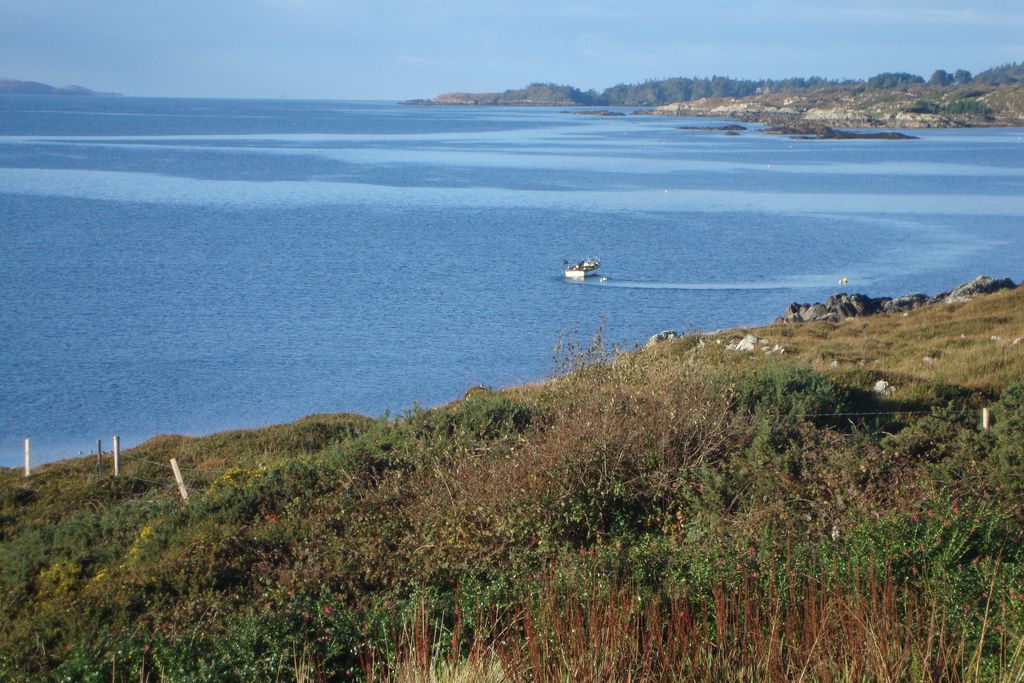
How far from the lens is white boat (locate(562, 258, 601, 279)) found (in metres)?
45.0

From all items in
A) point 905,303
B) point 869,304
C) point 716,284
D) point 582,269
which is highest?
point 905,303

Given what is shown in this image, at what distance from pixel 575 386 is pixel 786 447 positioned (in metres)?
2.92

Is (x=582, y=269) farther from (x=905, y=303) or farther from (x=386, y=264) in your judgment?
(x=905, y=303)

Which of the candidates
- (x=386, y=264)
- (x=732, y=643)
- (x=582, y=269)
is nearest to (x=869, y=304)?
(x=582, y=269)

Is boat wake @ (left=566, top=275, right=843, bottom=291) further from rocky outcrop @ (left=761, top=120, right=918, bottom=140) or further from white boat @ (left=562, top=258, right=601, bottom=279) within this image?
rocky outcrop @ (left=761, top=120, right=918, bottom=140)

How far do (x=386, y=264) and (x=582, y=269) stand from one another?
10604 mm

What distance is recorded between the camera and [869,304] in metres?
33.2

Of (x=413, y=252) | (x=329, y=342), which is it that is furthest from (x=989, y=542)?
(x=413, y=252)

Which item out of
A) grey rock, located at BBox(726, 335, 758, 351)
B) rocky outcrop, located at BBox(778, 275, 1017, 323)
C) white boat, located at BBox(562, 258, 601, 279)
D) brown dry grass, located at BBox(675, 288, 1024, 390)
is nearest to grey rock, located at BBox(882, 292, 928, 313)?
rocky outcrop, located at BBox(778, 275, 1017, 323)

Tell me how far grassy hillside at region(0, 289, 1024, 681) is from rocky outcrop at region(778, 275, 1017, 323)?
16.2 m

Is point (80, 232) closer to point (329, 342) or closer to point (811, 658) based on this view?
point (329, 342)

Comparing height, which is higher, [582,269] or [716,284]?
[582,269]

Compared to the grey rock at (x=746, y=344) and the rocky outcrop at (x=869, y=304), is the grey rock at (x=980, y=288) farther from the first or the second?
the grey rock at (x=746, y=344)

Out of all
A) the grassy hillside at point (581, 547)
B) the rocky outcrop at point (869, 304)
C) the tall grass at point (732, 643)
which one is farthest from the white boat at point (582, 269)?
the tall grass at point (732, 643)
